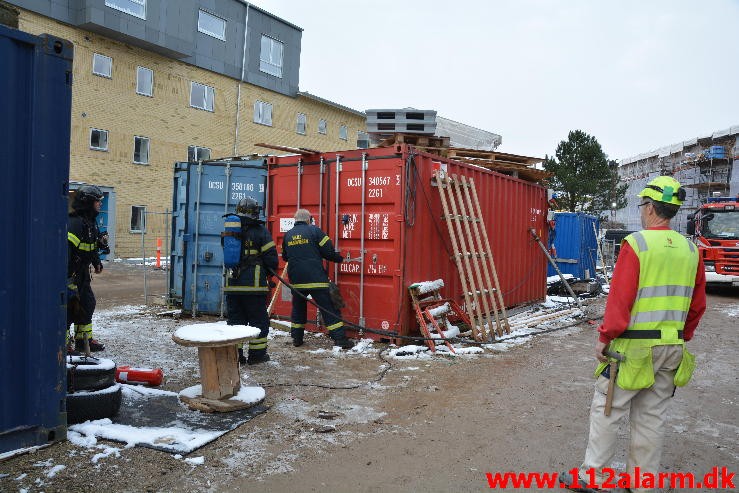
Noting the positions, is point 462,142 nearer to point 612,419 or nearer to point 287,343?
point 287,343

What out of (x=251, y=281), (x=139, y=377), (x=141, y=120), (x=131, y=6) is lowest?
(x=139, y=377)

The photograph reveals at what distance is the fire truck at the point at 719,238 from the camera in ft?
49.4

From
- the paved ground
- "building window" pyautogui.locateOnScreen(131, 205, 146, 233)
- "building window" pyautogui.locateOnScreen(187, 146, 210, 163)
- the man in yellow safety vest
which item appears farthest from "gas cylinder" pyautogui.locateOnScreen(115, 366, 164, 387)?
"building window" pyautogui.locateOnScreen(187, 146, 210, 163)

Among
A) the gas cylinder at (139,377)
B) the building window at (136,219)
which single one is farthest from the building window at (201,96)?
the gas cylinder at (139,377)

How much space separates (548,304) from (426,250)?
5.34 metres

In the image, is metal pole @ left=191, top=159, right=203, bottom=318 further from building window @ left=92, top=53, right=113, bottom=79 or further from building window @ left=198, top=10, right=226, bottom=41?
building window @ left=198, top=10, right=226, bottom=41

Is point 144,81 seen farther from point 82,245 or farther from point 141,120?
point 82,245

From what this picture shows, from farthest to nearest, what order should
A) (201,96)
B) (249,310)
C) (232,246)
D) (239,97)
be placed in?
1. (239,97)
2. (201,96)
3. (249,310)
4. (232,246)

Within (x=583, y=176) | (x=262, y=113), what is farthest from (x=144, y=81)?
(x=583, y=176)

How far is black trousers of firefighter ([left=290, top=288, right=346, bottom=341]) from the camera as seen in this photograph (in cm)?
750

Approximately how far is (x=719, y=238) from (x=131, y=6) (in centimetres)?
2164

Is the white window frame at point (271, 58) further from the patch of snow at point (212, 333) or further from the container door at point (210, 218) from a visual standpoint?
the patch of snow at point (212, 333)

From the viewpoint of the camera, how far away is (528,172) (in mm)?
10891

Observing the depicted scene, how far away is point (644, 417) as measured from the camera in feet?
10.8
